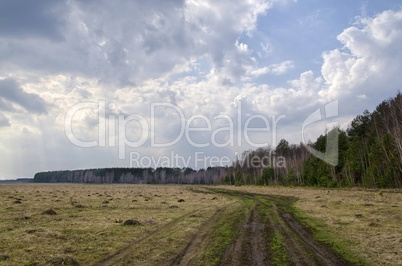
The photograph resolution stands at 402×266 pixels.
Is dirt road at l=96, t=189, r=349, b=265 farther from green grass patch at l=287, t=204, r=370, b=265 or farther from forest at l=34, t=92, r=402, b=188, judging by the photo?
forest at l=34, t=92, r=402, b=188

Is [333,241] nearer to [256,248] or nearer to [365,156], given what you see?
[256,248]

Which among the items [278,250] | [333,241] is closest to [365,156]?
[333,241]

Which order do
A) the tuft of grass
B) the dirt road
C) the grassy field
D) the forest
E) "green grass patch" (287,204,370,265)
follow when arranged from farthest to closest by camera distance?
1. the forest
2. the grassy field
3. "green grass patch" (287,204,370,265)
4. the dirt road
5. the tuft of grass

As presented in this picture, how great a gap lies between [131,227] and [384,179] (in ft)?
174

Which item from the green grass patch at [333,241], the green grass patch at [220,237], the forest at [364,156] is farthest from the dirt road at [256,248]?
the forest at [364,156]

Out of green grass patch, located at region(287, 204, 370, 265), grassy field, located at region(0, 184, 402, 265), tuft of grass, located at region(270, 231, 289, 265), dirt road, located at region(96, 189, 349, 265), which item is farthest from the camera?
grassy field, located at region(0, 184, 402, 265)

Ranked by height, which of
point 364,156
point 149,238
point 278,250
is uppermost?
point 364,156

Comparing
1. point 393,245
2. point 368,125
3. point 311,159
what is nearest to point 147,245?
point 393,245

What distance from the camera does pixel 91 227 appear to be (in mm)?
18016

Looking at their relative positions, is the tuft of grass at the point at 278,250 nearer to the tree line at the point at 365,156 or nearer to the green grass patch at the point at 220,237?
the green grass patch at the point at 220,237

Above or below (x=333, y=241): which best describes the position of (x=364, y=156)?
above

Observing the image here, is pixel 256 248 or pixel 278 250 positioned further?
pixel 256 248

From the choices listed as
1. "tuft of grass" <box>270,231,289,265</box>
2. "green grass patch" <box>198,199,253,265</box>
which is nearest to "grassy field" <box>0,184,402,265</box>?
"green grass patch" <box>198,199,253,265</box>

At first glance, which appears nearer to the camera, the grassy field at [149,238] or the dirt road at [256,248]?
the dirt road at [256,248]
